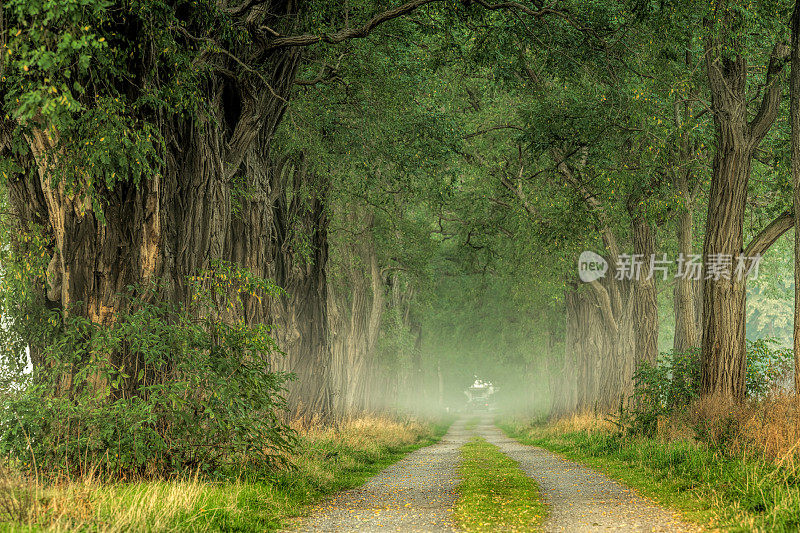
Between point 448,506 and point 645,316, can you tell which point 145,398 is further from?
point 645,316

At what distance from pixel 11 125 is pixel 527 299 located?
2591 centimetres

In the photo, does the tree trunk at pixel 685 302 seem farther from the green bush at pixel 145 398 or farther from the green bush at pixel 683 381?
the green bush at pixel 145 398

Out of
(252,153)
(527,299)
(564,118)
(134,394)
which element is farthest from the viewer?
(527,299)

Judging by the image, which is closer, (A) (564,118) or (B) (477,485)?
(B) (477,485)

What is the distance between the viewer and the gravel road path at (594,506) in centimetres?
816

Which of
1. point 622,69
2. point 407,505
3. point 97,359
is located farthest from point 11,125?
point 622,69

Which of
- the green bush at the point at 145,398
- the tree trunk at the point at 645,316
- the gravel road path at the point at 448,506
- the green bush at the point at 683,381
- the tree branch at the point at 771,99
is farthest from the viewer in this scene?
the tree trunk at the point at 645,316

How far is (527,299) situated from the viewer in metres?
33.3

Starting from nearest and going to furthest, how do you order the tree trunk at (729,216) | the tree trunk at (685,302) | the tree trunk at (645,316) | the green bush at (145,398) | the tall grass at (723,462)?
the tall grass at (723,462) → the green bush at (145,398) → the tree trunk at (729,216) → the tree trunk at (685,302) → the tree trunk at (645,316)

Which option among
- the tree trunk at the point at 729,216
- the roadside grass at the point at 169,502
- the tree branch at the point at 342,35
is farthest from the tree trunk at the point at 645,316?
the tree branch at the point at 342,35

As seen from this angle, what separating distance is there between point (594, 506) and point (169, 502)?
522cm

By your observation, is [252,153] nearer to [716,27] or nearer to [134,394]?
[134,394]

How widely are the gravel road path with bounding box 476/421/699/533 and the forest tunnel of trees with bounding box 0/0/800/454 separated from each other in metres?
3.93

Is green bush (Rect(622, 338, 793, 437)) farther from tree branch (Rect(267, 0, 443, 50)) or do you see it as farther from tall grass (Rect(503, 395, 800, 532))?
tree branch (Rect(267, 0, 443, 50))
